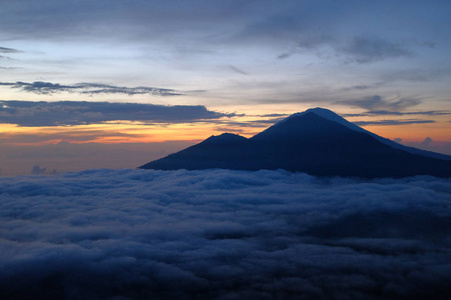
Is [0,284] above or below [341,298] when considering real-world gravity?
below

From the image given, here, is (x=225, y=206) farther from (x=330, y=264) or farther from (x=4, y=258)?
(x=4, y=258)

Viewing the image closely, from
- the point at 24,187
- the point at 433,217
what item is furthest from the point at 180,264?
the point at 24,187

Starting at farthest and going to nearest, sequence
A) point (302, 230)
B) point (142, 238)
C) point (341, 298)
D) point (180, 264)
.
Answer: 1. point (302, 230)
2. point (142, 238)
3. point (180, 264)
4. point (341, 298)

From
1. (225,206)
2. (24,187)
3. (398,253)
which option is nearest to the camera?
(398,253)

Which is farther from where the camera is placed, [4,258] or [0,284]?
[4,258]

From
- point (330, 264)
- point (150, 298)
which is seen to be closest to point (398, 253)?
point (330, 264)

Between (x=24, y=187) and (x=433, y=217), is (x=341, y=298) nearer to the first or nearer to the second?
(x=433, y=217)
